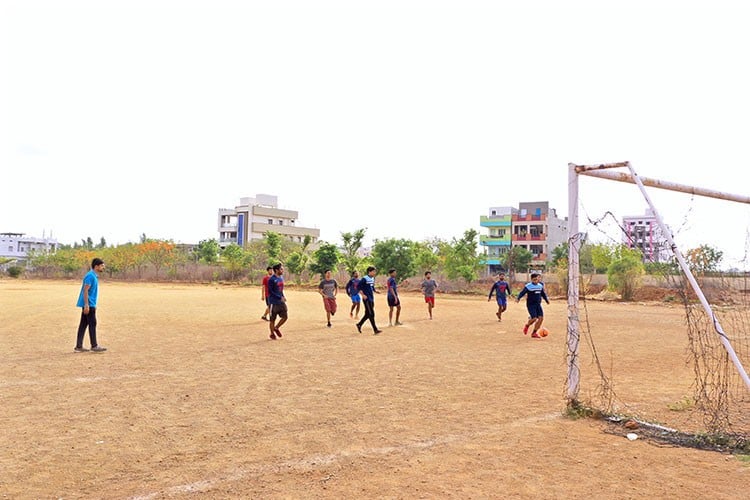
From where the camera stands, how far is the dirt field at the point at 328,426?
4.64 meters

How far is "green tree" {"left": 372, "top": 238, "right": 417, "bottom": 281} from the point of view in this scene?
49.7 metres

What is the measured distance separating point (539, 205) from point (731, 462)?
78.6 m

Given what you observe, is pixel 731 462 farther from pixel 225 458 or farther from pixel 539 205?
pixel 539 205

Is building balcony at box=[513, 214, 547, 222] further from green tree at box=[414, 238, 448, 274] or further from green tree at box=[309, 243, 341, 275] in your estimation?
green tree at box=[309, 243, 341, 275]

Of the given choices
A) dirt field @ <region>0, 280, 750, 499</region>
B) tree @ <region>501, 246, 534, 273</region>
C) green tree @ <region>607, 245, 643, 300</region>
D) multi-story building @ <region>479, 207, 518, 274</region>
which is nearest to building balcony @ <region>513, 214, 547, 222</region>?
multi-story building @ <region>479, 207, 518, 274</region>

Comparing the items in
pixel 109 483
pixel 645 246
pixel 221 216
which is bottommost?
pixel 109 483

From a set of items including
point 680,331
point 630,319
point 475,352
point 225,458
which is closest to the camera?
point 225,458

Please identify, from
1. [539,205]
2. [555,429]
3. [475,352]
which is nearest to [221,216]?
[539,205]

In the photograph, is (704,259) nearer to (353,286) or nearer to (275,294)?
(275,294)

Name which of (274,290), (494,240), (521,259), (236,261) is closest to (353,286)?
(274,290)

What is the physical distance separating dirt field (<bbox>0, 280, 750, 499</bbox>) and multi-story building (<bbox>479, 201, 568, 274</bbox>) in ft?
A: 219

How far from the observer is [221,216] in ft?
321

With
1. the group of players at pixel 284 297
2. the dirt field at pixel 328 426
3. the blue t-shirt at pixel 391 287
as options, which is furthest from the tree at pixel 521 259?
the dirt field at pixel 328 426

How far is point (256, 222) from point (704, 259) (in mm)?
88347
